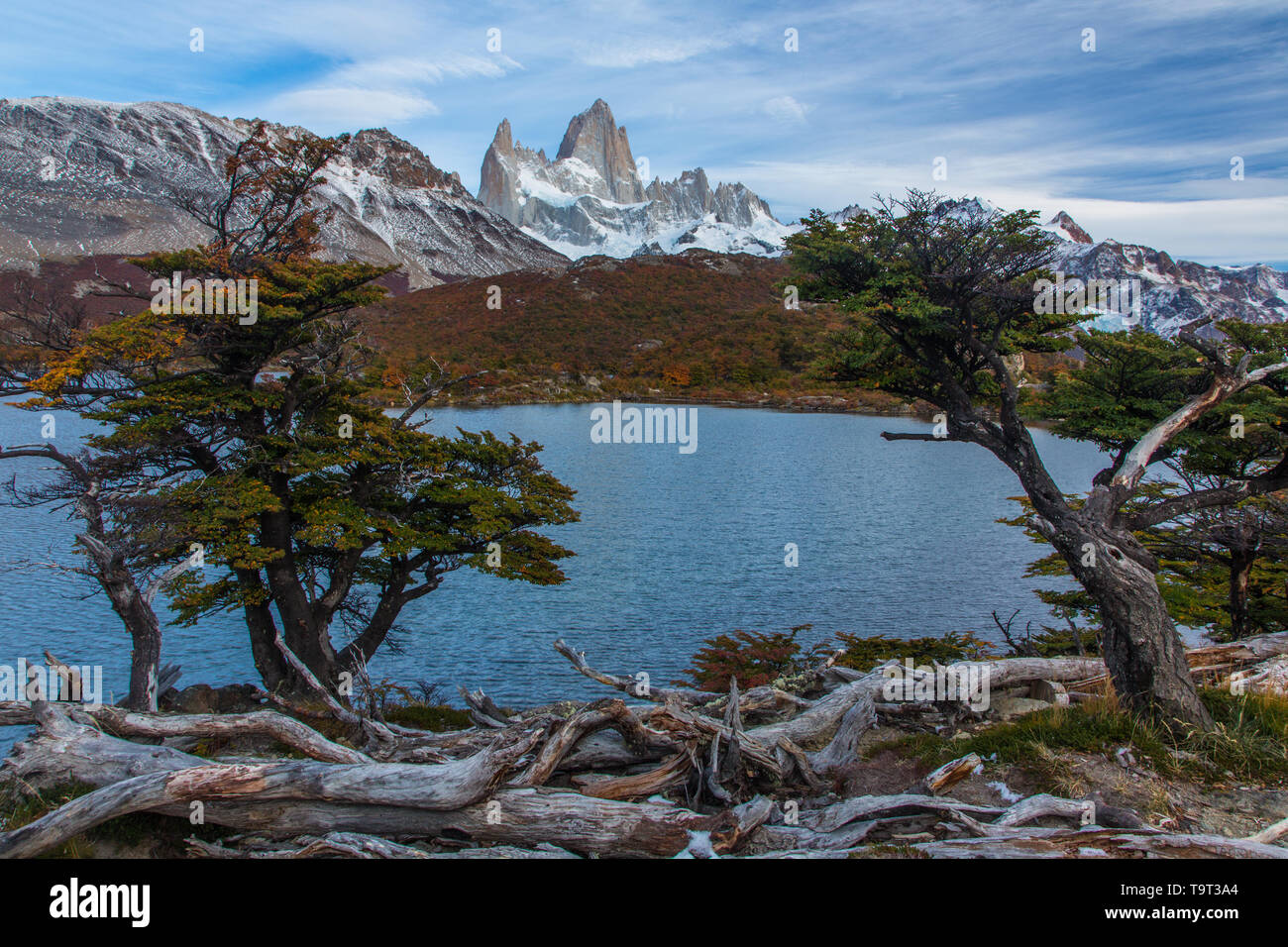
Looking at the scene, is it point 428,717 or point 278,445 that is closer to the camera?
point 428,717

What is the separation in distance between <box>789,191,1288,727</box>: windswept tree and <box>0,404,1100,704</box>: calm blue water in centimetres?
1263

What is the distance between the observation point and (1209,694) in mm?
9477

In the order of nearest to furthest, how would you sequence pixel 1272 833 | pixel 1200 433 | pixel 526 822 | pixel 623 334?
1. pixel 1272 833
2. pixel 526 822
3. pixel 1200 433
4. pixel 623 334

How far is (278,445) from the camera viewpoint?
1653cm

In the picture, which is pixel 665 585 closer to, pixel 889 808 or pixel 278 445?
pixel 278 445

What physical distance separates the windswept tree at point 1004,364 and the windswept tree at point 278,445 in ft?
30.0

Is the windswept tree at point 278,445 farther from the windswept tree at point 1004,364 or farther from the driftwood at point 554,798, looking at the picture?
the windswept tree at point 1004,364

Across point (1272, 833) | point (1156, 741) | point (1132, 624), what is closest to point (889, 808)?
point (1272, 833)

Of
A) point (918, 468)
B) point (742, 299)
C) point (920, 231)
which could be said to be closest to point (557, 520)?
point (920, 231)

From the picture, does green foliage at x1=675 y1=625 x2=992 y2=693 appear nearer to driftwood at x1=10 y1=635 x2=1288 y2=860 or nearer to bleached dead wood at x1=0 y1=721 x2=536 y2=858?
driftwood at x1=10 y1=635 x2=1288 y2=860

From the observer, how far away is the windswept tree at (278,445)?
14.3 m

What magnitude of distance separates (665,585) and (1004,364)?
2031 cm

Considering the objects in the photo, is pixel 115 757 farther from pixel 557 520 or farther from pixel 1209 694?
pixel 1209 694

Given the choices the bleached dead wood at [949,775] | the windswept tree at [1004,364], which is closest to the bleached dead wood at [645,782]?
the bleached dead wood at [949,775]
